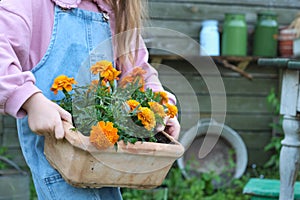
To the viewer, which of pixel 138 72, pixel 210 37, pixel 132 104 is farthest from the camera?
pixel 210 37

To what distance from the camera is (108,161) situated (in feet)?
4.66

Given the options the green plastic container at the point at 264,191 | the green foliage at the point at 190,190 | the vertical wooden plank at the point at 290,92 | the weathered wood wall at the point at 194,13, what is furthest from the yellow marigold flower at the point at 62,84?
the weathered wood wall at the point at 194,13

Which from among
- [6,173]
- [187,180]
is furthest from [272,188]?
[6,173]

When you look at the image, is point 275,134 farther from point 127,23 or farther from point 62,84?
point 62,84

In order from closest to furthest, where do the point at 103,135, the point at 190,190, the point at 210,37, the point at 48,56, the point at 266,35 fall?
1. the point at 103,135
2. the point at 48,56
3. the point at 190,190
4. the point at 210,37
5. the point at 266,35

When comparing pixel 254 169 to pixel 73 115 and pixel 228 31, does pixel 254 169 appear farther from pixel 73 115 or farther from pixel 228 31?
pixel 73 115

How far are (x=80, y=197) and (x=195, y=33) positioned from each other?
10.7 feet

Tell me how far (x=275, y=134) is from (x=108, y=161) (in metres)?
3.59

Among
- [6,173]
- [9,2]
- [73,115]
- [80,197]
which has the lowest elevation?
[6,173]

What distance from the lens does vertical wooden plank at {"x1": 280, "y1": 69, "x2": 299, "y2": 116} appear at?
2.68 metres

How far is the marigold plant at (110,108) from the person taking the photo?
1.42 m

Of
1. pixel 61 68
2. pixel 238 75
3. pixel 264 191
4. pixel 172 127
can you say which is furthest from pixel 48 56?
pixel 238 75

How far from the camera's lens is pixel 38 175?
1621 mm

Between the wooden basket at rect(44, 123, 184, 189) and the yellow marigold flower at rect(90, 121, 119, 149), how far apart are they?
0.05ft
